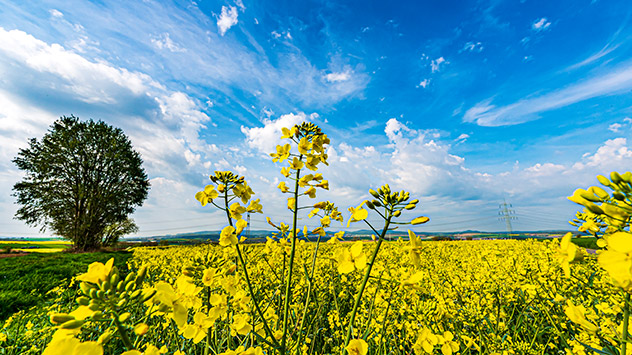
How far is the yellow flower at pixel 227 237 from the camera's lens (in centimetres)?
140

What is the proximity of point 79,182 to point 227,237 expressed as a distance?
27942mm

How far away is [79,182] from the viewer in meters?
21.7

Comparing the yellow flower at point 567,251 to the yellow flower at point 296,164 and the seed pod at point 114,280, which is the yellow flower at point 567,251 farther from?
the seed pod at point 114,280

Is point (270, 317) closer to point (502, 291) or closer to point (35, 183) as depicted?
point (502, 291)

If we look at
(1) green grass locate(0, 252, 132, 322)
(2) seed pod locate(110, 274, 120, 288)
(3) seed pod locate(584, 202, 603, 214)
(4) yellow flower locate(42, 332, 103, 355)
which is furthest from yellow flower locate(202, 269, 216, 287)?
(1) green grass locate(0, 252, 132, 322)

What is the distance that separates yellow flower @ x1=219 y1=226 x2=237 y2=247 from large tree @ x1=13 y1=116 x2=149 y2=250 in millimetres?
26009

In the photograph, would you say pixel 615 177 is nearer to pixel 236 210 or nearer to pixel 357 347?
pixel 357 347

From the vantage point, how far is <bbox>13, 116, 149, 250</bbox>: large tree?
20875 mm

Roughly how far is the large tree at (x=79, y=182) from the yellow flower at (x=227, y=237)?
26.0 metres

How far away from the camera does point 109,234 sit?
2420 centimetres

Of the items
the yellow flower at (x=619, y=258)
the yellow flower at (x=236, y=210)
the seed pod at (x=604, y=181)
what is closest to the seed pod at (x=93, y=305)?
the yellow flower at (x=236, y=210)

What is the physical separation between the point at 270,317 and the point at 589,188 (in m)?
1.97

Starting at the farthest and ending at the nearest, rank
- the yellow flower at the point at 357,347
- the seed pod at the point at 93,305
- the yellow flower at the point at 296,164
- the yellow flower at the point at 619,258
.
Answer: the yellow flower at the point at 296,164 < the yellow flower at the point at 357,347 < the seed pod at the point at 93,305 < the yellow flower at the point at 619,258

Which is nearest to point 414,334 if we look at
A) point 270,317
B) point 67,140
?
point 270,317
